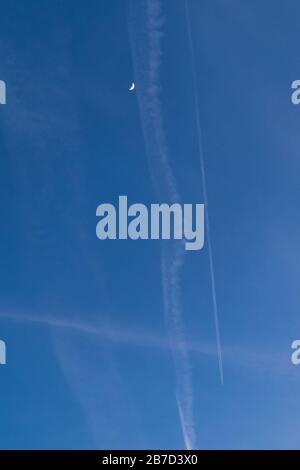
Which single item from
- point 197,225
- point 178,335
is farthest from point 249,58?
point 178,335

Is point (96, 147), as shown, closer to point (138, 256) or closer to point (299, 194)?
point (138, 256)

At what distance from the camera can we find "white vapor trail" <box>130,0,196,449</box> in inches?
49.6

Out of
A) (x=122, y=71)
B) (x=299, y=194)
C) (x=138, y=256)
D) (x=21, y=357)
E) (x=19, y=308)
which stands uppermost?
(x=122, y=71)

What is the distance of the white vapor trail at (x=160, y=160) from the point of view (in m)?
1.26

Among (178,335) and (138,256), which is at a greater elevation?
(138,256)

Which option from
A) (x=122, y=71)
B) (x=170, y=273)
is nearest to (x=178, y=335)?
(x=170, y=273)

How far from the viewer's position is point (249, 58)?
1.27m

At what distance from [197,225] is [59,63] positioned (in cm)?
54

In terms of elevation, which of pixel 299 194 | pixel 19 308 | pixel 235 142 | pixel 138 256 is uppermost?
pixel 235 142

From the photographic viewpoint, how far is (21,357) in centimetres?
129

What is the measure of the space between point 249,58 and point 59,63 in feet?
1.58

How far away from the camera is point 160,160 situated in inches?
50.3

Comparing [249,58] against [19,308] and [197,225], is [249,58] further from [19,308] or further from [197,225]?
[19,308]

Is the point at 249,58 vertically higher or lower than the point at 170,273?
higher
